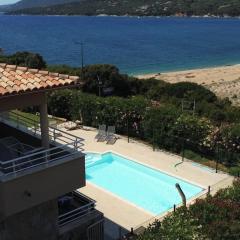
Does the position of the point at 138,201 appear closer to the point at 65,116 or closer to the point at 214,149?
the point at 214,149

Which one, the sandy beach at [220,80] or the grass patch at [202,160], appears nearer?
the grass patch at [202,160]

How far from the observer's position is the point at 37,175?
1115 cm

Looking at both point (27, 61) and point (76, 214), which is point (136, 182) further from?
point (27, 61)

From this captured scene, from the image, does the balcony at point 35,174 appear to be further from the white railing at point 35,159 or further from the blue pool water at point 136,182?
the blue pool water at point 136,182

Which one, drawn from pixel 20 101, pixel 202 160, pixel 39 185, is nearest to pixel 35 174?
pixel 39 185

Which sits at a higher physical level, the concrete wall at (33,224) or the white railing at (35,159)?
the white railing at (35,159)

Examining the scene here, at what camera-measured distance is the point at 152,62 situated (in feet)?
293

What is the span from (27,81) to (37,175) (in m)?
2.21

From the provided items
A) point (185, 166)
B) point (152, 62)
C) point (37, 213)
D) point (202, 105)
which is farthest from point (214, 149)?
point (152, 62)

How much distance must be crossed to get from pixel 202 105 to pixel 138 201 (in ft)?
40.2

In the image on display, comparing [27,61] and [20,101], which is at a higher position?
[20,101]

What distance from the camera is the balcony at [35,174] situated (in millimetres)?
10750

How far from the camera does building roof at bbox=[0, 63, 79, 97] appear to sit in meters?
10.4

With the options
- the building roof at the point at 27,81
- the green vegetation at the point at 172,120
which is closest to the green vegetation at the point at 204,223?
the building roof at the point at 27,81
